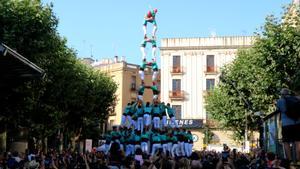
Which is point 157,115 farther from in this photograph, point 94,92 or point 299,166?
point 94,92

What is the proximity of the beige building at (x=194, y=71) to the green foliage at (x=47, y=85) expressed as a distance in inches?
487

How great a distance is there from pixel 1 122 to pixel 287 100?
2902cm

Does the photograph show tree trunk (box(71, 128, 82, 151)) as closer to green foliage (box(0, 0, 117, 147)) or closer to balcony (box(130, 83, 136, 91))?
green foliage (box(0, 0, 117, 147))

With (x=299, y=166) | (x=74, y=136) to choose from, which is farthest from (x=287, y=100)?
(x=74, y=136)

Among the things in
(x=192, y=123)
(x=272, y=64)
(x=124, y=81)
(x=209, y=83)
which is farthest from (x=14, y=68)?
(x=124, y=81)

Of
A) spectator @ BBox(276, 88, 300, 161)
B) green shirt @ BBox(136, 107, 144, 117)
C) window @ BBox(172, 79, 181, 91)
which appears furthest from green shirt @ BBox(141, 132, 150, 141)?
window @ BBox(172, 79, 181, 91)

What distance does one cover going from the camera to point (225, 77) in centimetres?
4372

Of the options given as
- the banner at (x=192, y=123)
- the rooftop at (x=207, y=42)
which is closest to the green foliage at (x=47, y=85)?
the banner at (x=192, y=123)

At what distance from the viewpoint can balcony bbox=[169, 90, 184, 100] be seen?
2478 inches

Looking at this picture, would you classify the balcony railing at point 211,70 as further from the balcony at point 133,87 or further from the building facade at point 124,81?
the balcony at point 133,87

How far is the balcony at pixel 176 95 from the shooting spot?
207 ft

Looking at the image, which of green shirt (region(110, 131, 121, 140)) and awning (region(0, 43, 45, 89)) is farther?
green shirt (region(110, 131, 121, 140))

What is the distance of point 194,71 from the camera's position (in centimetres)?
6291

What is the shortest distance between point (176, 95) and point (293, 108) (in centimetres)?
5760
